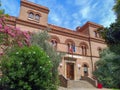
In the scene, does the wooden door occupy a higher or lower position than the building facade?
lower

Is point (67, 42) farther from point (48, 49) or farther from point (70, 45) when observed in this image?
point (48, 49)

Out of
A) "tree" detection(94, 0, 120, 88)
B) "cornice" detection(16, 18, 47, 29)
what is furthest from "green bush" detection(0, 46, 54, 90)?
"cornice" detection(16, 18, 47, 29)

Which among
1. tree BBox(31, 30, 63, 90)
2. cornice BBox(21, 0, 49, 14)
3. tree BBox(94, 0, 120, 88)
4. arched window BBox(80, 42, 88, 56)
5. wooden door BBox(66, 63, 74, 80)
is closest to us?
tree BBox(31, 30, 63, 90)

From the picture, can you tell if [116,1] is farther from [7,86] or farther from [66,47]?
[7,86]

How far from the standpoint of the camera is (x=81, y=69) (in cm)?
2370

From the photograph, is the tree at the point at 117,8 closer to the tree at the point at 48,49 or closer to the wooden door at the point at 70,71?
the tree at the point at 48,49

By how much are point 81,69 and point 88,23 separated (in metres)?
9.06

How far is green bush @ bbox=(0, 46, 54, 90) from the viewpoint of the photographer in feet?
33.1

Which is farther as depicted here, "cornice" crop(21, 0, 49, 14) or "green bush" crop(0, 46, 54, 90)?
"cornice" crop(21, 0, 49, 14)

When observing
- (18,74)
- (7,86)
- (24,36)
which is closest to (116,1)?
(24,36)

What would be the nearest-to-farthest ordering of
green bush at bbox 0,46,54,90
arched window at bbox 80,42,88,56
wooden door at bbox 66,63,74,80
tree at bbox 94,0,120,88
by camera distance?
green bush at bbox 0,46,54,90
tree at bbox 94,0,120,88
wooden door at bbox 66,63,74,80
arched window at bbox 80,42,88,56

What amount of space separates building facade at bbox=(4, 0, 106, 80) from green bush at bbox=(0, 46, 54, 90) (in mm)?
10332

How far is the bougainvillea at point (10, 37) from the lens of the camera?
11.6 meters

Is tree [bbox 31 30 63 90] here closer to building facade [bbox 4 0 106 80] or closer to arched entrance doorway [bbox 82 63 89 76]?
building facade [bbox 4 0 106 80]
